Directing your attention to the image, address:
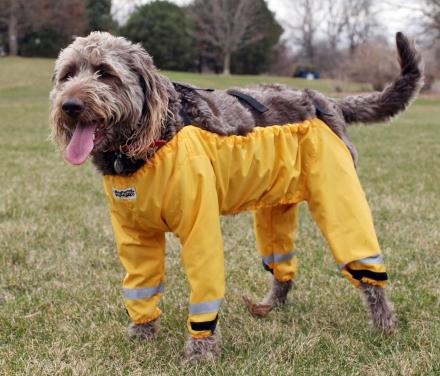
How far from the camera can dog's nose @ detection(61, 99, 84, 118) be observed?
2621 mm

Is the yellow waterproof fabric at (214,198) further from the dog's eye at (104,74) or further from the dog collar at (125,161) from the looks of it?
the dog's eye at (104,74)

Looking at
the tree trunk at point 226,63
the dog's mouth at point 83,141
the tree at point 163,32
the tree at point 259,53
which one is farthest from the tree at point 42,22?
the dog's mouth at point 83,141

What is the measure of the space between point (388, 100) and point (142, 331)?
2181mm

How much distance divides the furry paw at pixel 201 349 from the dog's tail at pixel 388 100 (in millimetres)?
1731

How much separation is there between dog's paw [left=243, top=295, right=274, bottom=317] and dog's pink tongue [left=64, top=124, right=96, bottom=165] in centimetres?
164

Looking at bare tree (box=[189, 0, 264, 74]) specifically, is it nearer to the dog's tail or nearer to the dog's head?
the dog's tail

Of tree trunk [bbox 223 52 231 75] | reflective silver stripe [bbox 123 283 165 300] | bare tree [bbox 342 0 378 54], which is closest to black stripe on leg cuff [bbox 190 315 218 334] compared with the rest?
reflective silver stripe [bbox 123 283 165 300]

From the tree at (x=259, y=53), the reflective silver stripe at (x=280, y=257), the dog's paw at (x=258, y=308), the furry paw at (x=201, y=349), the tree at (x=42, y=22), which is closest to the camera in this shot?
the furry paw at (x=201, y=349)

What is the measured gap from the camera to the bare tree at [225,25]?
47.1 m

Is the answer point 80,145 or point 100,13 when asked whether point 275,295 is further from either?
point 100,13

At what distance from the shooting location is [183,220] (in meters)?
2.86

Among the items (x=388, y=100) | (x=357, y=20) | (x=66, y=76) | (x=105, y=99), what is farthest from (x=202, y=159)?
(x=357, y=20)

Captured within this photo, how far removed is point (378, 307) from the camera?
11.3 feet

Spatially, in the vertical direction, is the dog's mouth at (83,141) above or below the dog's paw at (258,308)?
above
